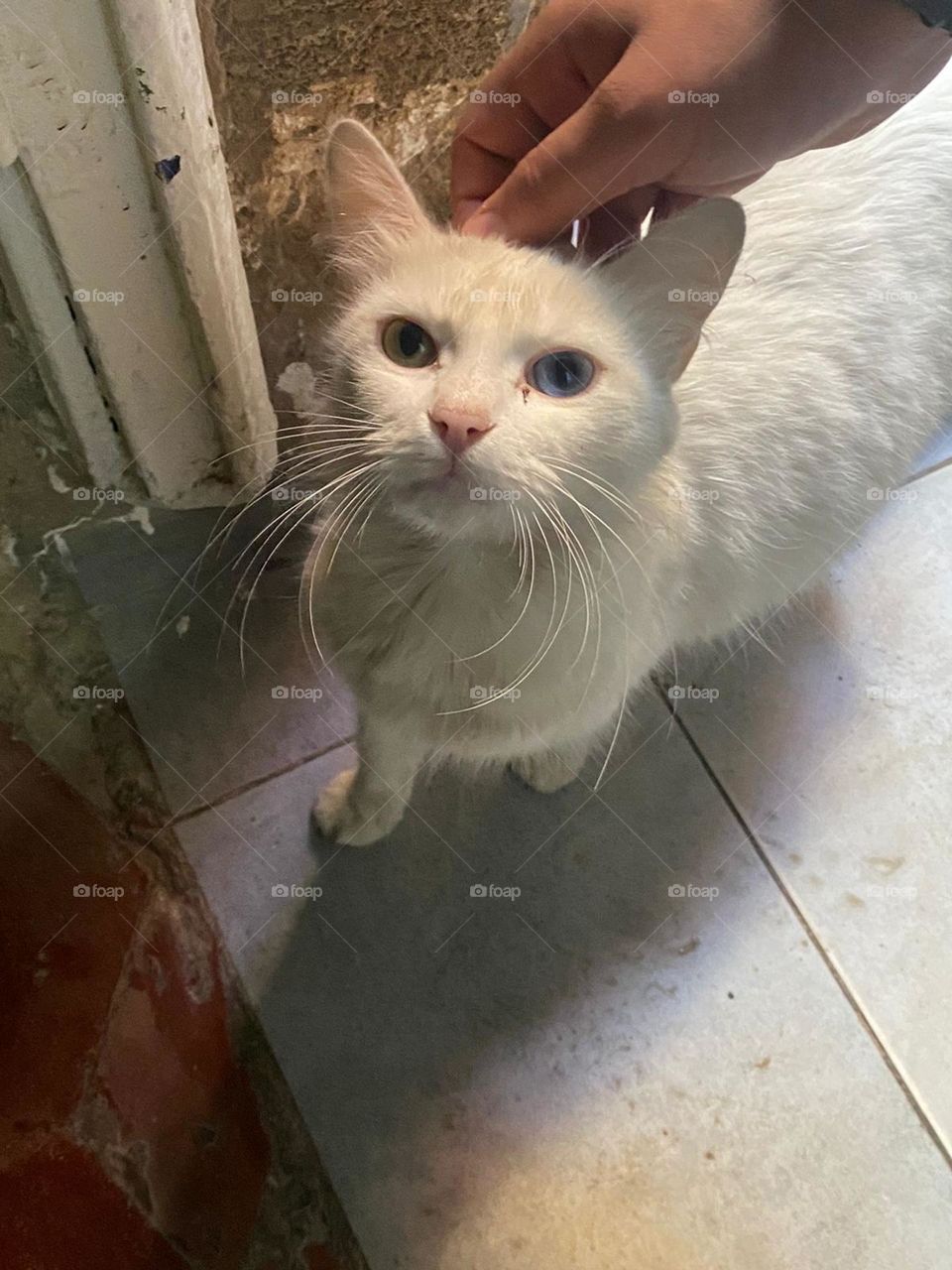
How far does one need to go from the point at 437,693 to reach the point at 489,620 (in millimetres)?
104

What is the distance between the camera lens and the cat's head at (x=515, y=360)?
0.58 m

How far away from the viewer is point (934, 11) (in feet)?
2.06

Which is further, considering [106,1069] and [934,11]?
[106,1069]

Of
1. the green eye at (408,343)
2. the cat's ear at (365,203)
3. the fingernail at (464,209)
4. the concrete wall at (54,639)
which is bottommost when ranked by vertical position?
the concrete wall at (54,639)

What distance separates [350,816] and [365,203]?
717 mm

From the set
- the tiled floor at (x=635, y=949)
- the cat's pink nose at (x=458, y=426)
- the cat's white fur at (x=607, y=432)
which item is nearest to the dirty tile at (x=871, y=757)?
the tiled floor at (x=635, y=949)

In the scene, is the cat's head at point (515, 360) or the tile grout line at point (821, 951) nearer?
the cat's head at point (515, 360)

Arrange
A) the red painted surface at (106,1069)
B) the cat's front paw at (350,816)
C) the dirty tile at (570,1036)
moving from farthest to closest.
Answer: the cat's front paw at (350,816) → the dirty tile at (570,1036) → the red painted surface at (106,1069)

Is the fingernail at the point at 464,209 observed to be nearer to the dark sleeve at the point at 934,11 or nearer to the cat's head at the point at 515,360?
the cat's head at the point at 515,360

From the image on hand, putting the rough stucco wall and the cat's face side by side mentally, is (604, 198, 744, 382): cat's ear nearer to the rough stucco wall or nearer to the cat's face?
the cat's face

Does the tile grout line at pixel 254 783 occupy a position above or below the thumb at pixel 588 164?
below

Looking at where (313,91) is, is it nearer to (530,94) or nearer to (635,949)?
(530,94)

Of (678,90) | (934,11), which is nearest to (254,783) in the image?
(678,90)

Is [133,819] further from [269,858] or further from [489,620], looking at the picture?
[489,620]
